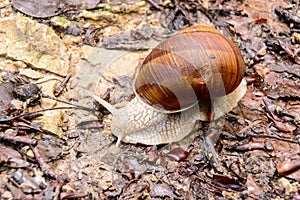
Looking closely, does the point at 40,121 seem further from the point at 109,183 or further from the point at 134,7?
the point at 134,7

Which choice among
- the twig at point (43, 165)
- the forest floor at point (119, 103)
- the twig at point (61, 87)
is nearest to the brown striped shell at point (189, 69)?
the forest floor at point (119, 103)

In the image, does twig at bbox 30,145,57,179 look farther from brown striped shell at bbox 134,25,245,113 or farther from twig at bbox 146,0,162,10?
twig at bbox 146,0,162,10

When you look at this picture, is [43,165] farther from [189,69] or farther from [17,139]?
[189,69]

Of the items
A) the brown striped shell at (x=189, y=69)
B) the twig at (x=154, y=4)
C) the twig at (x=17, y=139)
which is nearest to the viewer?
the twig at (x=17, y=139)

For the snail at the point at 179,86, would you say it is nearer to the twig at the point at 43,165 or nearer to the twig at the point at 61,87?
the twig at the point at 61,87

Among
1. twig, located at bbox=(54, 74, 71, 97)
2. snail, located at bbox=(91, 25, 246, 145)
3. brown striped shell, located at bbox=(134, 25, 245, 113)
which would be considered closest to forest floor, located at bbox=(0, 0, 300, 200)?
twig, located at bbox=(54, 74, 71, 97)

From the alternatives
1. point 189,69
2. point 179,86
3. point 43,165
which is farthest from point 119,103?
point 43,165

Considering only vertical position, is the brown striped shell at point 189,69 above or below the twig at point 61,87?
above

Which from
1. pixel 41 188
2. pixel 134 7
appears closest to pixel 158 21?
pixel 134 7

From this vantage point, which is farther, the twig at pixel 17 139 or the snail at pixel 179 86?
the snail at pixel 179 86
